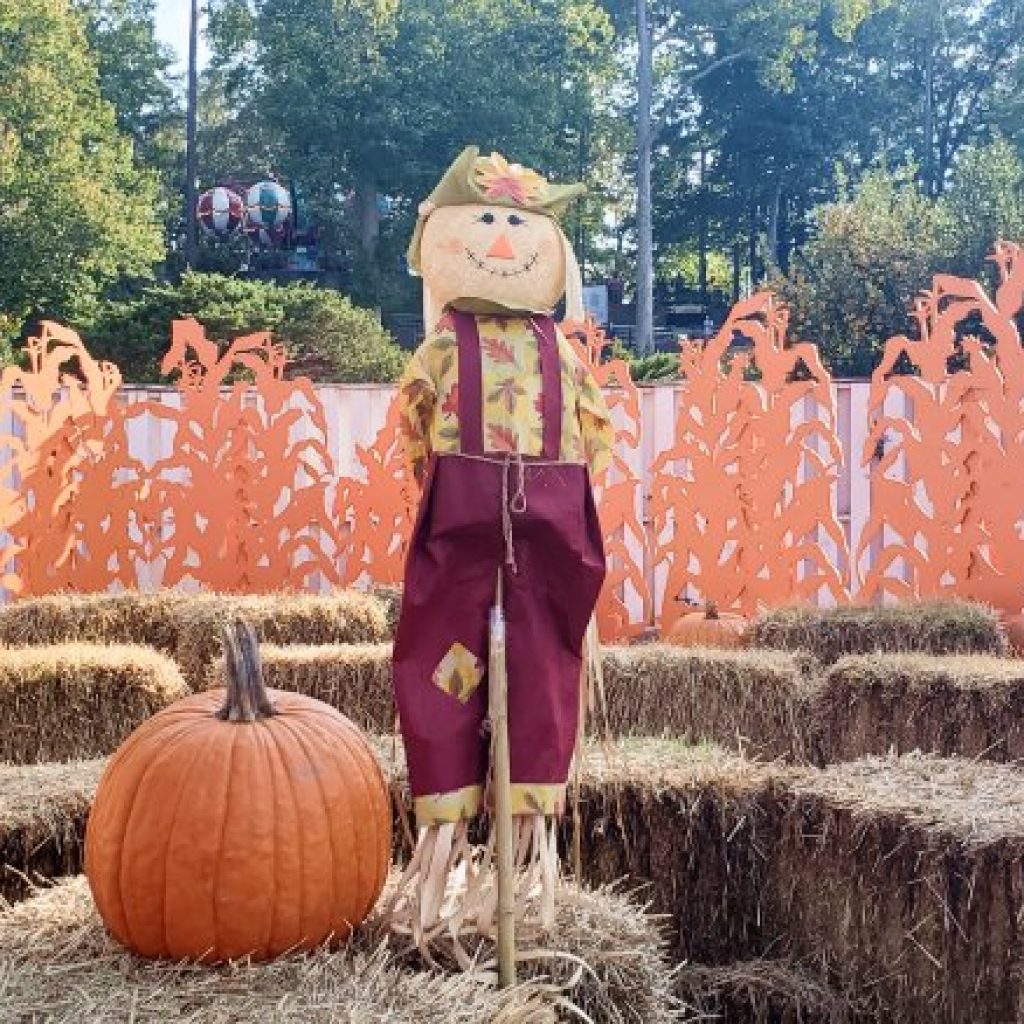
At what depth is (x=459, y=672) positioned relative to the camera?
2723mm

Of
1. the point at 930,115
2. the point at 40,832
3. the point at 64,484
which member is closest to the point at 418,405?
the point at 40,832

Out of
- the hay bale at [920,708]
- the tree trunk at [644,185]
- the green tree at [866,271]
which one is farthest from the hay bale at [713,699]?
the tree trunk at [644,185]

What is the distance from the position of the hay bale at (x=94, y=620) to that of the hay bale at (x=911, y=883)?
2.73 meters

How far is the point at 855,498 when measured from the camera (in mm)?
8086

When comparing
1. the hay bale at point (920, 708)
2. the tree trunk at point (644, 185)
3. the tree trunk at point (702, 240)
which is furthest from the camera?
the tree trunk at point (702, 240)

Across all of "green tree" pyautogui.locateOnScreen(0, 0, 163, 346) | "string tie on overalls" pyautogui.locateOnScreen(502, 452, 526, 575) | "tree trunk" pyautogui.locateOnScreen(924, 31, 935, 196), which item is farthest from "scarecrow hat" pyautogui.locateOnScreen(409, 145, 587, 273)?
"tree trunk" pyautogui.locateOnScreen(924, 31, 935, 196)

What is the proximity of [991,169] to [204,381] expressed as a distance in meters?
18.7

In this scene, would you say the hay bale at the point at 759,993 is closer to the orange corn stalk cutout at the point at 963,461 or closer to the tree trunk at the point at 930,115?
the orange corn stalk cutout at the point at 963,461

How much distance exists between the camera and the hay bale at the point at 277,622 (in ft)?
16.9

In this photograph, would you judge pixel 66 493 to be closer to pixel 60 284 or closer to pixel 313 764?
pixel 313 764

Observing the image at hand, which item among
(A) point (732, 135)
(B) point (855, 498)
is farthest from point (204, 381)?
(A) point (732, 135)

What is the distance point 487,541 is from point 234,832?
2.18 ft

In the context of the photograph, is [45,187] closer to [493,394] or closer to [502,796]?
[493,394]

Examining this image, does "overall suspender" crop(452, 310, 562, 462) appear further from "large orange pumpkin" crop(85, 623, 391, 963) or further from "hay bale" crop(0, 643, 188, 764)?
"hay bale" crop(0, 643, 188, 764)
